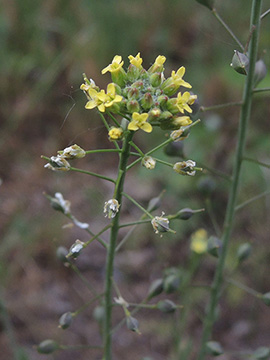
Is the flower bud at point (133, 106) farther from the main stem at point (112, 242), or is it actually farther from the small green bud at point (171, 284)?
the small green bud at point (171, 284)

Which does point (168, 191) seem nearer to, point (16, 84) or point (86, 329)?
point (86, 329)

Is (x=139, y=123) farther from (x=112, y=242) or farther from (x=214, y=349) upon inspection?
(x=214, y=349)

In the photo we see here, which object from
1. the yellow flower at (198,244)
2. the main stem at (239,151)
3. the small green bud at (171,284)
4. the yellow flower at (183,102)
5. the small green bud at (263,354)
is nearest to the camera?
the yellow flower at (183,102)

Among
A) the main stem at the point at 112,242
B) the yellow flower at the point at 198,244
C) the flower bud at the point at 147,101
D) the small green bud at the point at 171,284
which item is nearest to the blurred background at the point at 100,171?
the yellow flower at the point at 198,244

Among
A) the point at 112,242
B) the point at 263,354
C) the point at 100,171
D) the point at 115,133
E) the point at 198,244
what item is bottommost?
the point at 100,171

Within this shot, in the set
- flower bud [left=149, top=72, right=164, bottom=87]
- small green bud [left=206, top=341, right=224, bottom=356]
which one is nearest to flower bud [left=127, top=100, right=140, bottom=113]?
flower bud [left=149, top=72, right=164, bottom=87]

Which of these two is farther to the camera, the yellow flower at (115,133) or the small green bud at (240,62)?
the small green bud at (240,62)

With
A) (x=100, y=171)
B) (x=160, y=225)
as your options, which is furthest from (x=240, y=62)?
(x=100, y=171)
